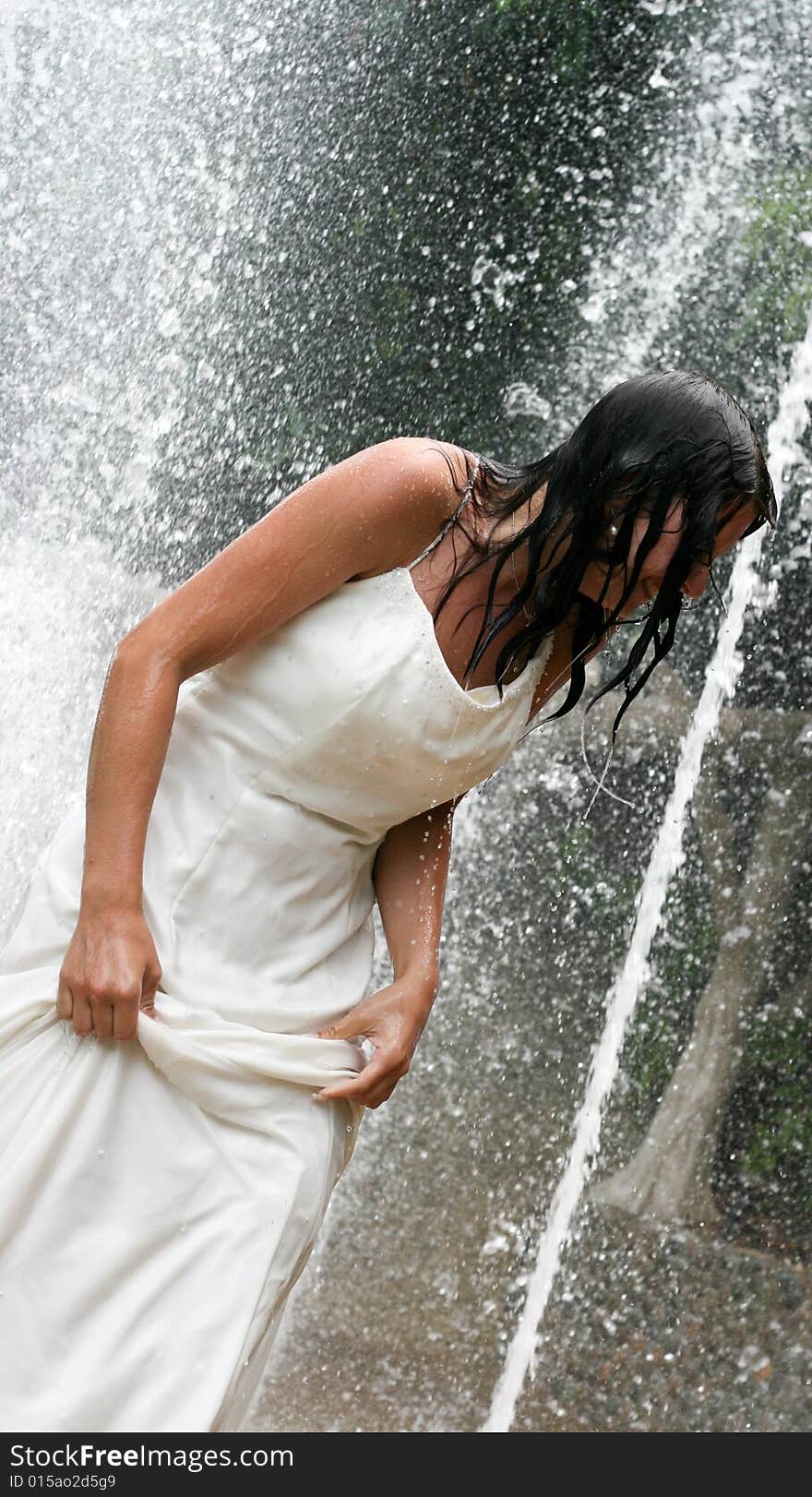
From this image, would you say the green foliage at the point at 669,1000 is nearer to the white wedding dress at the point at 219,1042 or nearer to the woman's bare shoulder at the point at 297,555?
the white wedding dress at the point at 219,1042

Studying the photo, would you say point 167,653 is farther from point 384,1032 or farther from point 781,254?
point 781,254

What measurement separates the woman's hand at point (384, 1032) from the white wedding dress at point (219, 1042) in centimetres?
3

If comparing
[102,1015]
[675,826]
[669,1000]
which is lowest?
[669,1000]

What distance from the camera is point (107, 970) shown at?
1.83m

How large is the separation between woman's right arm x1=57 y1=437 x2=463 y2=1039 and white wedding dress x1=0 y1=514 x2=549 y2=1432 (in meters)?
0.07

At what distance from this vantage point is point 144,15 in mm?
6727

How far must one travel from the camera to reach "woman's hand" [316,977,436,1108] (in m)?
2.03

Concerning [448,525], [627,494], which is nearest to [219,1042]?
[448,525]

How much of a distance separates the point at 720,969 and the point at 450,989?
1138 mm

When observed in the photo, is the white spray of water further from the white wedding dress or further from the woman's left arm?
the white wedding dress

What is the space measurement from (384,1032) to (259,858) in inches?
12.1

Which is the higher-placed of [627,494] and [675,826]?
[627,494]

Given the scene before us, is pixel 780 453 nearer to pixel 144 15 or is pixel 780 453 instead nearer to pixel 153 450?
pixel 153 450
